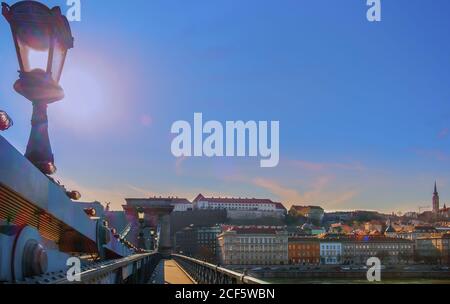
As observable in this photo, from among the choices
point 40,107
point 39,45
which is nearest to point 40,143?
point 40,107

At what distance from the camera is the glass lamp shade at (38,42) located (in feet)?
20.0

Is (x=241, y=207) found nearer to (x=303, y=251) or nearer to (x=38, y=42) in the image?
(x=303, y=251)

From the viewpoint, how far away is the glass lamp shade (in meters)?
6.10

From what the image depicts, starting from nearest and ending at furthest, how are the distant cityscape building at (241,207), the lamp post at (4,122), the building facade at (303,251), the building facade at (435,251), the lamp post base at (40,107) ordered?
the lamp post at (4,122)
the lamp post base at (40,107)
the building facade at (303,251)
the building facade at (435,251)
the distant cityscape building at (241,207)

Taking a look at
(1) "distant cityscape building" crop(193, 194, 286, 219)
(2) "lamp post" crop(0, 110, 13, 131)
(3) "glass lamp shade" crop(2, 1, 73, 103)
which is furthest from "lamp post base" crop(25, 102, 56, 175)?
(1) "distant cityscape building" crop(193, 194, 286, 219)

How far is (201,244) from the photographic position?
77438 mm

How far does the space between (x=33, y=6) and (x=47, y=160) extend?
1.86 meters

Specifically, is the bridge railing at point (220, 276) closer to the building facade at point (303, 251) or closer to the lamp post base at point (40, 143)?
the lamp post base at point (40, 143)

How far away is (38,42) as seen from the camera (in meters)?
6.27

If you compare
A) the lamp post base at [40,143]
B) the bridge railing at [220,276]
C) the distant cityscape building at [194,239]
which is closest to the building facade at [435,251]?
the bridge railing at [220,276]

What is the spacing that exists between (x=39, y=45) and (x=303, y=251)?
103 feet

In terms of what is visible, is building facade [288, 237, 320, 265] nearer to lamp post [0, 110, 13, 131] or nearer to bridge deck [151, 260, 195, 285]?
bridge deck [151, 260, 195, 285]

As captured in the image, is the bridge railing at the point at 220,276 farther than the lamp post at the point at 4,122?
Yes

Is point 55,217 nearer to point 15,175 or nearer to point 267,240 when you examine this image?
point 15,175
